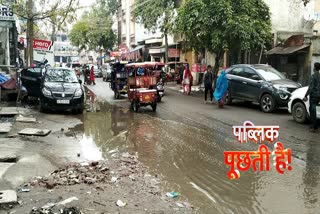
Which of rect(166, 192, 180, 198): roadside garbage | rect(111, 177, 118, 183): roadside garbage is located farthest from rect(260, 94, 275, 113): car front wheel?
rect(166, 192, 180, 198): roadside garbage

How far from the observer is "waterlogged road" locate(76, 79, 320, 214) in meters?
5.66

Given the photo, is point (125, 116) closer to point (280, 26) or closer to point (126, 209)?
point (126, 209)

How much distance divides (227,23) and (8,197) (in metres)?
16.3

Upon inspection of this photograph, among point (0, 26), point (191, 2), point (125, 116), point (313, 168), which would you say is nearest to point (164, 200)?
point (313, 168)

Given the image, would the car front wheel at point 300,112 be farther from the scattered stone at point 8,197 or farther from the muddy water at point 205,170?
the scattered stone at point 8,197

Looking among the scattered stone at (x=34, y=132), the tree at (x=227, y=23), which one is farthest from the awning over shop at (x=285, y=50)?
the scattered stone at (x=34, y=132)

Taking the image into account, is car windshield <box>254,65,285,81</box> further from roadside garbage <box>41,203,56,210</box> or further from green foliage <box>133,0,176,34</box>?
green foliage <box>133,0,176,34</box>

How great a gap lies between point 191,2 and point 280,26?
704 cm

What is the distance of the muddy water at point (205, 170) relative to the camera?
5.53 m

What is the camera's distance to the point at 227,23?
19594mm

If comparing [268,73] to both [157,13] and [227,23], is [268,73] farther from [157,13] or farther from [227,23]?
[157,13]

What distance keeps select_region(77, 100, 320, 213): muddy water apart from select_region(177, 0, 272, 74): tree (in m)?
9.19

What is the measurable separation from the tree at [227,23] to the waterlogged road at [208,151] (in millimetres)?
5369

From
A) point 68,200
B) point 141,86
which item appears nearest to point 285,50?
point 141,86
